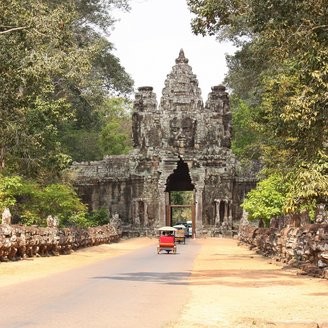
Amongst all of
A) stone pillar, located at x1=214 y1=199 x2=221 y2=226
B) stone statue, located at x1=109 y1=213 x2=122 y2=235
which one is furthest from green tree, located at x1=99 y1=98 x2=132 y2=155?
stone pillar, located at x1=214 y1=199 x2=221 y2=226

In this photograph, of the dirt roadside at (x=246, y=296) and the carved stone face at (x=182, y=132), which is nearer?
the dirt roadside at (x=246, y=296)

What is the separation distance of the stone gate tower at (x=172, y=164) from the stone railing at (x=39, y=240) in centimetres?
1448

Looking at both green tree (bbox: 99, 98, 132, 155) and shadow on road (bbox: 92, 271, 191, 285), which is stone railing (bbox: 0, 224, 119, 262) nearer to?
shadow on road (bbox: 92, 271, 191, 285)

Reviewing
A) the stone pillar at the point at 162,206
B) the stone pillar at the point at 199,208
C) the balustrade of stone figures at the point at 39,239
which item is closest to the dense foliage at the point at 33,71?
the balustrade of stone figures at the point at 39,239

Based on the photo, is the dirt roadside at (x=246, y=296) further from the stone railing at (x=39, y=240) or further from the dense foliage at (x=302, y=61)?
the dense foliage at (x=302, y=61)

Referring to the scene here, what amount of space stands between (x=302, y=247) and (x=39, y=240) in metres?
12.3

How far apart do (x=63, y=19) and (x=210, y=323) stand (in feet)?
60.5

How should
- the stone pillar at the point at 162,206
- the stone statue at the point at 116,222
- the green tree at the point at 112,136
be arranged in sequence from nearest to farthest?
the stone statue at the point at 116,222
the stone pillar at the point at 162,206
the green tree at the point at 112,136

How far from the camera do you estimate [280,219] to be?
30.5 meters

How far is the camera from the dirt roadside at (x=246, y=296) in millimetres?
10086

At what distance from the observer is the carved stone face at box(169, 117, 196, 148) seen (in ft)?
182

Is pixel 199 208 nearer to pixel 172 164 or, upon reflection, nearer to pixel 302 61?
pixel 172 164

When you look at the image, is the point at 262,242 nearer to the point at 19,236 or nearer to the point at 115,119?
the point at 19,236

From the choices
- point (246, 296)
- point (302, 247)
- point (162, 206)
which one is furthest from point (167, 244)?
point (162, 206)
